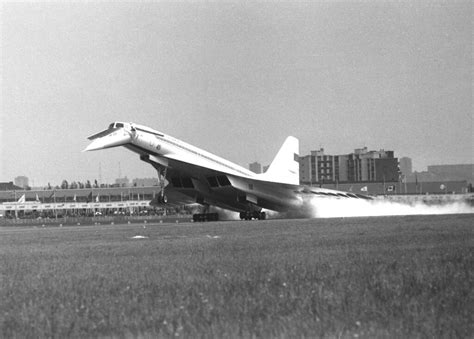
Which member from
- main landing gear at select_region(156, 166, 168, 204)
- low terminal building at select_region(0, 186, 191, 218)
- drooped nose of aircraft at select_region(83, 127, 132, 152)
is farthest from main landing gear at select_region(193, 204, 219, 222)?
low terminal building at select_region(0, 186, 191, 218)

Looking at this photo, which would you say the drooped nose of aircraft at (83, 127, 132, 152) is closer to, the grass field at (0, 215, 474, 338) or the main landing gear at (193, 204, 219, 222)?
the main landing gear at (193, 204, 219, 222)

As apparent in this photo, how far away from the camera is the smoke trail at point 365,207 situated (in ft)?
153

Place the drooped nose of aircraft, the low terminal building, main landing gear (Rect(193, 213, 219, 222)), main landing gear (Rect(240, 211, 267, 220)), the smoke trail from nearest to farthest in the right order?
1. the drooped nose of aircraft
2. main landing gear (Rect(193, 213, 219, 222))
3. main landing gear (Rect(240, 211, 267, 220))
4. the smoke trail
5. the low terminal building

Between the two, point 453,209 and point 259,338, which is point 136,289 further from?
point 453,209

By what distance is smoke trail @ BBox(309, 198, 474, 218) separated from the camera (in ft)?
153

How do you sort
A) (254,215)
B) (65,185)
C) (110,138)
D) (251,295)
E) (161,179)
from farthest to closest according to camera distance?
(65,185)
(254,215)
(161,179)
(110,138)
(251,295)

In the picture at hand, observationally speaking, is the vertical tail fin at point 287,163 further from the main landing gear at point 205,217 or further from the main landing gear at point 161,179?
the main landing gear at point 161,179

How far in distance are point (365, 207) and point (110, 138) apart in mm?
21468

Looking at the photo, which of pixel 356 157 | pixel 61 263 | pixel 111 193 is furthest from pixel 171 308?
pixel 356 157

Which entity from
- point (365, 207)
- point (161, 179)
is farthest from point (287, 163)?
point (161, 179)

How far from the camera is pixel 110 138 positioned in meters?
36.4

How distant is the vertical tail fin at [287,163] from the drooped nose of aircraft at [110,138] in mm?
16631

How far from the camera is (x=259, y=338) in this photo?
5.27 meters

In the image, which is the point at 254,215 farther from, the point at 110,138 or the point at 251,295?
the point at 251,295
